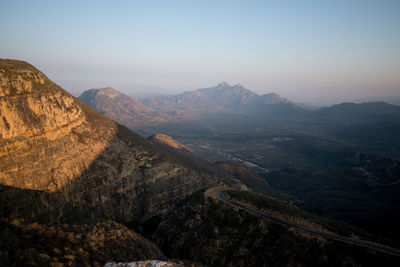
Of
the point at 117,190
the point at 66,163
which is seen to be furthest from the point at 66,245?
the point at 117,190

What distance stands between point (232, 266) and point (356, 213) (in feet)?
203

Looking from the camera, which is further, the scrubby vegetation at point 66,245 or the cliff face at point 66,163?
the cliff face at point 66,163

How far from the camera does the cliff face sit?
1298 inches

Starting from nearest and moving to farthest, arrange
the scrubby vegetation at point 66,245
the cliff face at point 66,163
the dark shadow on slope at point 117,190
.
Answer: the scrubby vegetation at point 66,245 < the cliff face at point 66,163 < the dark shadow on slope at point 117,190

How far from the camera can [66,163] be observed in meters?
40.4

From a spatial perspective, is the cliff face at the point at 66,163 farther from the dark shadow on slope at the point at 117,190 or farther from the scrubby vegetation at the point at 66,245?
the scrubby vegetation at the point at 66,245

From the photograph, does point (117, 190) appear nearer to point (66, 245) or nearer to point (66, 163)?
point (66, 163)

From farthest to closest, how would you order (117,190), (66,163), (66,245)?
(117,190) → (66,163) → (66,245)

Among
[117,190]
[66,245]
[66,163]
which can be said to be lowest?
[117,190]

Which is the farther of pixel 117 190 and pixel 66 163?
pixel 117 190

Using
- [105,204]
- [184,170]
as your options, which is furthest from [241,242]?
[184,170]

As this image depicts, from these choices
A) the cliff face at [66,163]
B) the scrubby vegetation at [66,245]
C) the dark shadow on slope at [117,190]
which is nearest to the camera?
the scrubby vegetation at [66,245]

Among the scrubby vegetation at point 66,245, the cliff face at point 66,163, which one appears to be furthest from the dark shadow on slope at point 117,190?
the scrubby vegetation at point 66,245

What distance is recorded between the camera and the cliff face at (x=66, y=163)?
32969 mm
